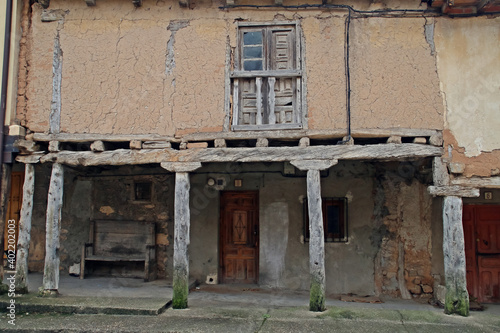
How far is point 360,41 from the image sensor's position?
7156mm

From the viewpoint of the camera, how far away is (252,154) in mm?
6965

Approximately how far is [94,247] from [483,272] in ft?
28.0

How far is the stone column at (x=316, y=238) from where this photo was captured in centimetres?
670

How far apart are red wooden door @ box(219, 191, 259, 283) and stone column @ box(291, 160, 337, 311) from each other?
261cm

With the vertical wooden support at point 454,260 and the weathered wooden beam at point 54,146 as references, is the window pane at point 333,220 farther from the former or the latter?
the weathered wooden beam at point 54,146

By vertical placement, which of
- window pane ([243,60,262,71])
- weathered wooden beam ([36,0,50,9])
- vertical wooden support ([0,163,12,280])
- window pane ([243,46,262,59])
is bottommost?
vertical wooden support ([0,163,12,280])

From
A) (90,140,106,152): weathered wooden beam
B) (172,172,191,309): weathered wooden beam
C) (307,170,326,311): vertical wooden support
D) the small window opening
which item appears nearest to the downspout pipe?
(90,140,106,152): weathered wooden beam

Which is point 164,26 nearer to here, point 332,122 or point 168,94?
point 168,94

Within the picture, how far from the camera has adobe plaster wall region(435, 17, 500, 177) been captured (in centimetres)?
682

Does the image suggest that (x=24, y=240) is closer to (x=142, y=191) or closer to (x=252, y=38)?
(x=142, y=191)

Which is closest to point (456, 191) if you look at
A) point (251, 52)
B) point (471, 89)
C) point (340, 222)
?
point (471, 89)

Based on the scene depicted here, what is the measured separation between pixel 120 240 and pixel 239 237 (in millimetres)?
2789

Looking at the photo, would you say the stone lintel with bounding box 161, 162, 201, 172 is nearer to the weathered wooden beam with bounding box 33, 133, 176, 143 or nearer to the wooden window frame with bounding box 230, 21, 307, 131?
the weathered wooden beam with bounding box 33, 133, 176, 143

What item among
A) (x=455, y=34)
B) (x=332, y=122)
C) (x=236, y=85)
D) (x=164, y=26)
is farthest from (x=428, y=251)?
(x=164, y=26)
